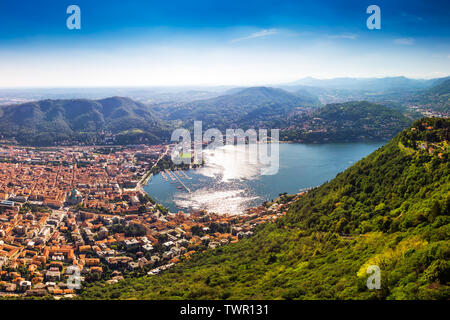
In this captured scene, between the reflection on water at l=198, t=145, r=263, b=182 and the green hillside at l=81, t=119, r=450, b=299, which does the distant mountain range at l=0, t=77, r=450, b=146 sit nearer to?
the reflection on water at l=198, t=145, r=263, b=182

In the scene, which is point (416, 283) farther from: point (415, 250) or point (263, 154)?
point (263, 154)

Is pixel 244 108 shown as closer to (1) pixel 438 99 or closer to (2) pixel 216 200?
(1) pixel 438 99

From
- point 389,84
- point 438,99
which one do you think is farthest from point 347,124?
point 389,84

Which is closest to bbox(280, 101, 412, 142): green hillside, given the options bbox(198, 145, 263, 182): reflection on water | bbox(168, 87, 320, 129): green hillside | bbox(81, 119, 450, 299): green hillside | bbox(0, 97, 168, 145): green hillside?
bbox(168, 87, 320, 129): green hillside

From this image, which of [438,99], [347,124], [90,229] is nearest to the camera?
[90,229]
